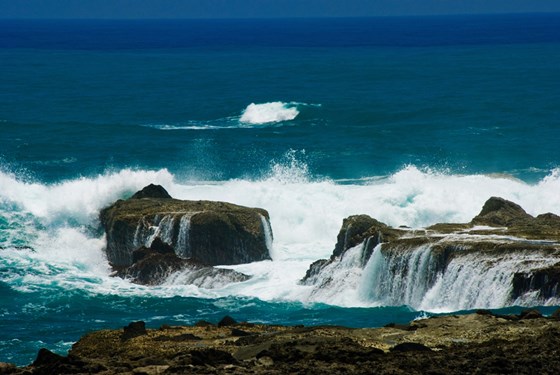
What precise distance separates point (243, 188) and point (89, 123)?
95.1 feet

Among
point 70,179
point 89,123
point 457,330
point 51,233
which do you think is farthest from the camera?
point 89,123

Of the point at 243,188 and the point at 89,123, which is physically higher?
the point at 89,123

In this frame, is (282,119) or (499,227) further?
(282,119)

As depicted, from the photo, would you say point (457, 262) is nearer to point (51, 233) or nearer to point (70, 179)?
point (51, 233)

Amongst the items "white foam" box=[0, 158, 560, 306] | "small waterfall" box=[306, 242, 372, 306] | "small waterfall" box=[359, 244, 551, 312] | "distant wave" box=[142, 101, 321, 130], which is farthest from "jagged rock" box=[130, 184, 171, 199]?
"distant wave" box=[142, 101, 321, 130]

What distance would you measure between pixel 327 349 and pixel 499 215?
1033 inches

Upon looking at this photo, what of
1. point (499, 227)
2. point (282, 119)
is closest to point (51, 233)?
point (499, 227)

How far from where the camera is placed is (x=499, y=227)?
51.1 m

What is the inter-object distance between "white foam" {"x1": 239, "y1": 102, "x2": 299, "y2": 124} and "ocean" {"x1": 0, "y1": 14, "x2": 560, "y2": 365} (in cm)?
22

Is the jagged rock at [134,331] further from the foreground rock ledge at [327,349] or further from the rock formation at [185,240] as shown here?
the rock formation at [185,240]

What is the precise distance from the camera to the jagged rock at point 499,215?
52531 mm

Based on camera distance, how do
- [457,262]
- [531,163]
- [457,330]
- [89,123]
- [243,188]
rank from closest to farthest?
1. [457,330]
2. [457,262]
3. [243,188]
4. [531,163]
5. [89,123]

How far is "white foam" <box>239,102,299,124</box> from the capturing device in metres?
98.8

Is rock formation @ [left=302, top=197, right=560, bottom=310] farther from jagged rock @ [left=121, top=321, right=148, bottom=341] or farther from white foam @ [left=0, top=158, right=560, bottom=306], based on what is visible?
jagged rock @ [left=121, top=321, right=148, bottom=341]
